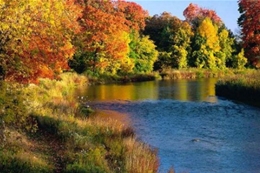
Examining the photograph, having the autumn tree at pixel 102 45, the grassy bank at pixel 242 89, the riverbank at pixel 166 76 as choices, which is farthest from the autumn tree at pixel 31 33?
the riverbank at pixel 166 76

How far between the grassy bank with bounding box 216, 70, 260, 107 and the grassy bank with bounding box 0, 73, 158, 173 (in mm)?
20049

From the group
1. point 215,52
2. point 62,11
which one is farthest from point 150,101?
point 215,52

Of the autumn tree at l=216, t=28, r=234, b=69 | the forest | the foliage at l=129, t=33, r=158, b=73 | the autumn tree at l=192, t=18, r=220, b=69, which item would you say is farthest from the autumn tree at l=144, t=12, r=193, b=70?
the forest

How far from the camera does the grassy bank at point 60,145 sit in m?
12.9

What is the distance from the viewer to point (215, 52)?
77.4m

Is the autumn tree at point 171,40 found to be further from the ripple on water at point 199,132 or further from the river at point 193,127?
the ripple on water at point 199,132

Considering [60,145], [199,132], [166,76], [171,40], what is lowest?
[199,132]

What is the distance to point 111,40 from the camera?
60938 millimetres

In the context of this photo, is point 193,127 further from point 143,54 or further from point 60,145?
point 143,54

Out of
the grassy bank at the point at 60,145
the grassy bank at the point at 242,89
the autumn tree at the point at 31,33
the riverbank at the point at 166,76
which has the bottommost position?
the grassy bank at the point at 60,145

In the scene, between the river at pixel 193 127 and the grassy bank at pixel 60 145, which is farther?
the river at pixel 193 127

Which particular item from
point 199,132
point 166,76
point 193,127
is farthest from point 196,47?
point 199,132

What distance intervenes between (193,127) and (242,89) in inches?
601

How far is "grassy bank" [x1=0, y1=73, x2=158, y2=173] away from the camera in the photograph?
12863mm
